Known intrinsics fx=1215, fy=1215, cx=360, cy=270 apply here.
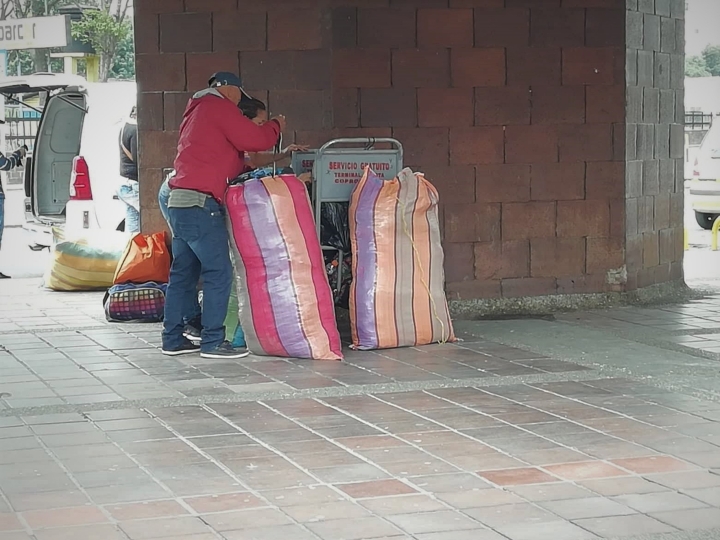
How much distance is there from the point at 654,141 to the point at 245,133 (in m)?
3.97

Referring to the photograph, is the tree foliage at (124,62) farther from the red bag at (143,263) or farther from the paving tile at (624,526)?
the paving tile at (624,526)

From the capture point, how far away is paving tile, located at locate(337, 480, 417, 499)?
457 centimetres

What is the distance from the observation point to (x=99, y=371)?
277 inches

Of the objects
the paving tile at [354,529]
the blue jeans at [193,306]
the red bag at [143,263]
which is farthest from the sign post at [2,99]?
the paving tile at [354,529]

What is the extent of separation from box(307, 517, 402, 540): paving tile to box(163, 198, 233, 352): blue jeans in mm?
3294

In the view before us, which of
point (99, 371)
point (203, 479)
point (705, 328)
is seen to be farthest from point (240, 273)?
point (705, 328)

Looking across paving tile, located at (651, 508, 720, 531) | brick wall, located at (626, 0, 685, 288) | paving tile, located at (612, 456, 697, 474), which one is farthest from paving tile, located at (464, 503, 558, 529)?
brick wall, located at (626, 0, 685, 288)

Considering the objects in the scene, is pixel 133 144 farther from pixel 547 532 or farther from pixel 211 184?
pixel 547 532

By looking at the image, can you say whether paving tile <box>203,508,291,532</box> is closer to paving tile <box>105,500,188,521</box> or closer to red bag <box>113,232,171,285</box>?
paving tile <box>105,500,188,521</box>

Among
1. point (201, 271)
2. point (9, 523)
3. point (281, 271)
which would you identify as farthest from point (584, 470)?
point (201, 271)

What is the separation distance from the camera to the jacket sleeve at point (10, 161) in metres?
11.6

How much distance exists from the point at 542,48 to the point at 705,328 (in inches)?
94.5

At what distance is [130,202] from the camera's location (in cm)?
1109

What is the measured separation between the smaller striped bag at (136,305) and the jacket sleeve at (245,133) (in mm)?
1998
